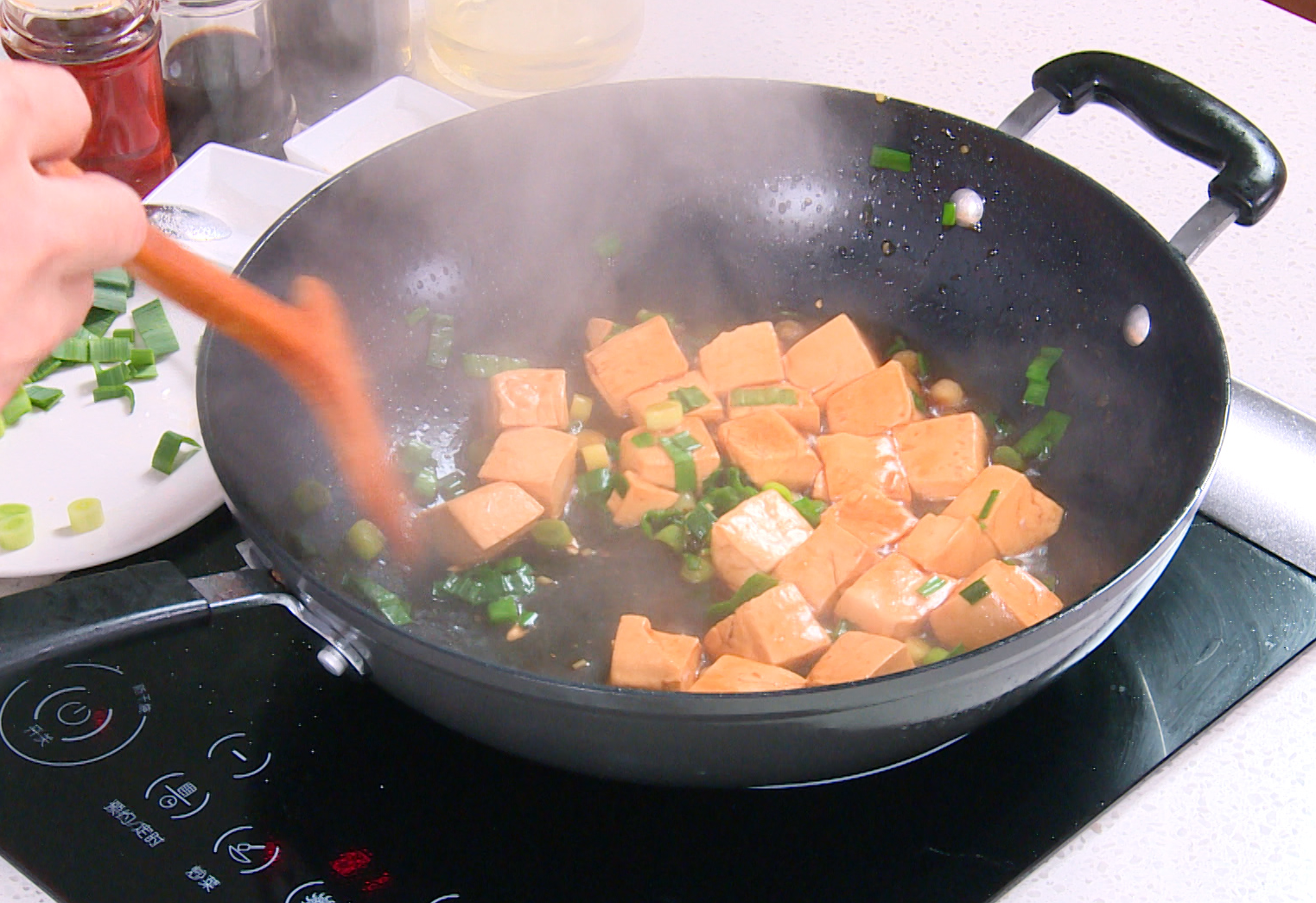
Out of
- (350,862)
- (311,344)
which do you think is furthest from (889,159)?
(350,862)

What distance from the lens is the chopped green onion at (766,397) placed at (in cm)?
140

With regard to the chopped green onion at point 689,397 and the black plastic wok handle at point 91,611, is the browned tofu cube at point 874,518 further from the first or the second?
the black plastic wok handle at point 91,611

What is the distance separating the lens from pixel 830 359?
141cm

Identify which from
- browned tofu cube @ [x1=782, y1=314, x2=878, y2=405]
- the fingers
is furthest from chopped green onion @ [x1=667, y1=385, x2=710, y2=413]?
the fingers

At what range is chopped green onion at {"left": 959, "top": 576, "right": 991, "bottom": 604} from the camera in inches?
43.5

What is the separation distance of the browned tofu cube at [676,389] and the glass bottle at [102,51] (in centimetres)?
68

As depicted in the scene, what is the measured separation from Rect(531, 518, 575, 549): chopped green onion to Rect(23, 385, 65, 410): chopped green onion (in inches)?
20.4

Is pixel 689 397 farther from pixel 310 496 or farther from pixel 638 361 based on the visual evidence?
pixel 310 496

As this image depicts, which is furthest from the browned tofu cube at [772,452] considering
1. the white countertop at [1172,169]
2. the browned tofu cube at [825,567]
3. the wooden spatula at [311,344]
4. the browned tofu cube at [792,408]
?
the white countertop at [1172,169]

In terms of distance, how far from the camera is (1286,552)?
1143 mm

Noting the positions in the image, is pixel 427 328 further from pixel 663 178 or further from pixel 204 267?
pixel 204 267

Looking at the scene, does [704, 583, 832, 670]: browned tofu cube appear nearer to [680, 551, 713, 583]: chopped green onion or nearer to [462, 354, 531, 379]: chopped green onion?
[680, 551, 713, 583]: chopped green onion

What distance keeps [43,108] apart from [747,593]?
0.75m

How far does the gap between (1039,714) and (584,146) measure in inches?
31.7
